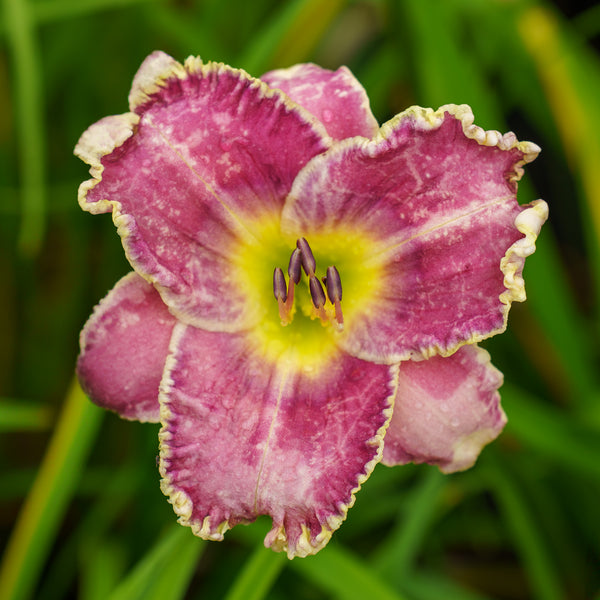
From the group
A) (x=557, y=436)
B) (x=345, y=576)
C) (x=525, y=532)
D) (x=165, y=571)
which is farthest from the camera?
(x=525, y=532)

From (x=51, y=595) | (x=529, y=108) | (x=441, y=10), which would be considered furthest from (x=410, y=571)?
(x=529, y=108)

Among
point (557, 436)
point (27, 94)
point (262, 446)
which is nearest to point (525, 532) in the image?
point (557, 436)

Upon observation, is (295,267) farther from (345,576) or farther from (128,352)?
(345,576)

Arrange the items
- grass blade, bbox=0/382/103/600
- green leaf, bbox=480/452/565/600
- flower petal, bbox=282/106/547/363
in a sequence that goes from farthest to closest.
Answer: green leaf, bbox=480/452/565/600, grass blade, bbox=0/382/103/600, flower petal, bbox=282/106/547/363

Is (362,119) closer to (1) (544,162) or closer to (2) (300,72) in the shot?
(2) (300,72)

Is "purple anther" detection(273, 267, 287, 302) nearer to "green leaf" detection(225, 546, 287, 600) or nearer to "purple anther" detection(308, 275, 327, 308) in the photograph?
A: "purple anther" detection(308, 275, 327, 308)

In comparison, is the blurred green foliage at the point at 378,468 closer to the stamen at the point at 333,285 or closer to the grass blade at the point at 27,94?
the grass blade at the point at 27,94

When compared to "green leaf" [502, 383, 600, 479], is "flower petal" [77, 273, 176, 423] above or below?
above

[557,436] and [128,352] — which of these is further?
[557,436]

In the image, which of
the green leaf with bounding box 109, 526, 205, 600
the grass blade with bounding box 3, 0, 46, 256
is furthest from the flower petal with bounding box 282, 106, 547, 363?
the grass blade with bounding box 3, 0, 46, 256
